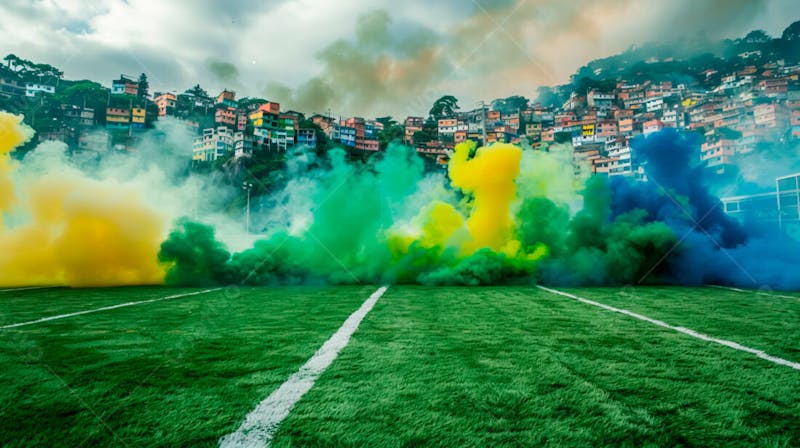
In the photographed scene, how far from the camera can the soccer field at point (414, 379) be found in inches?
90.6

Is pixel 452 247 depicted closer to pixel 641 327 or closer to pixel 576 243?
pixel 576 243

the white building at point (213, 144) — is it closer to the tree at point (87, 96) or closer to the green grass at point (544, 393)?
the tree at point (87, 96)

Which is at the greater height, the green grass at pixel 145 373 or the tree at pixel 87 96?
the tree at pixel 87 96

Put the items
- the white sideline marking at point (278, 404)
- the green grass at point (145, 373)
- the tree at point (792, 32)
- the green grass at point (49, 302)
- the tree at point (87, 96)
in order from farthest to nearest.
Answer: the tree at point (792, 32), the tree at point (87, 96), the green grass at point (49, 302), the green grass at point (145, 373), the white sideline marking at point (278, 404)

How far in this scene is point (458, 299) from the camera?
9.23 meters

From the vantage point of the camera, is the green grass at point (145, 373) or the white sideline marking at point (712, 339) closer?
the green grass at point (145, 373)

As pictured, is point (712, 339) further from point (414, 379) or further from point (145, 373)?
point (145, 373)

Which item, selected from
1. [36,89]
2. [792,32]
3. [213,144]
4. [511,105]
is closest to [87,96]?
[36,89]

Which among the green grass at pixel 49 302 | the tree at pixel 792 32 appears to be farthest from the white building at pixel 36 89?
the tree at pixel 792 32

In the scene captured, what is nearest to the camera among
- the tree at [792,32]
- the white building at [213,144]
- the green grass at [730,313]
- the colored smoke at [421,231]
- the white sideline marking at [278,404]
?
the white sideline marking at [278,404]

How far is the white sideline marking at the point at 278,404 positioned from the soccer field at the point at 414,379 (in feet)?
0.14

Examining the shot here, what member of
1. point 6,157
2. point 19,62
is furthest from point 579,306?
point 19,62

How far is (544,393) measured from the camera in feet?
9.62

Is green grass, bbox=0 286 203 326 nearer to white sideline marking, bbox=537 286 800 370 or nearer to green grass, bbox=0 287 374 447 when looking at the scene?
green grass, bbox=0 287 374 447
